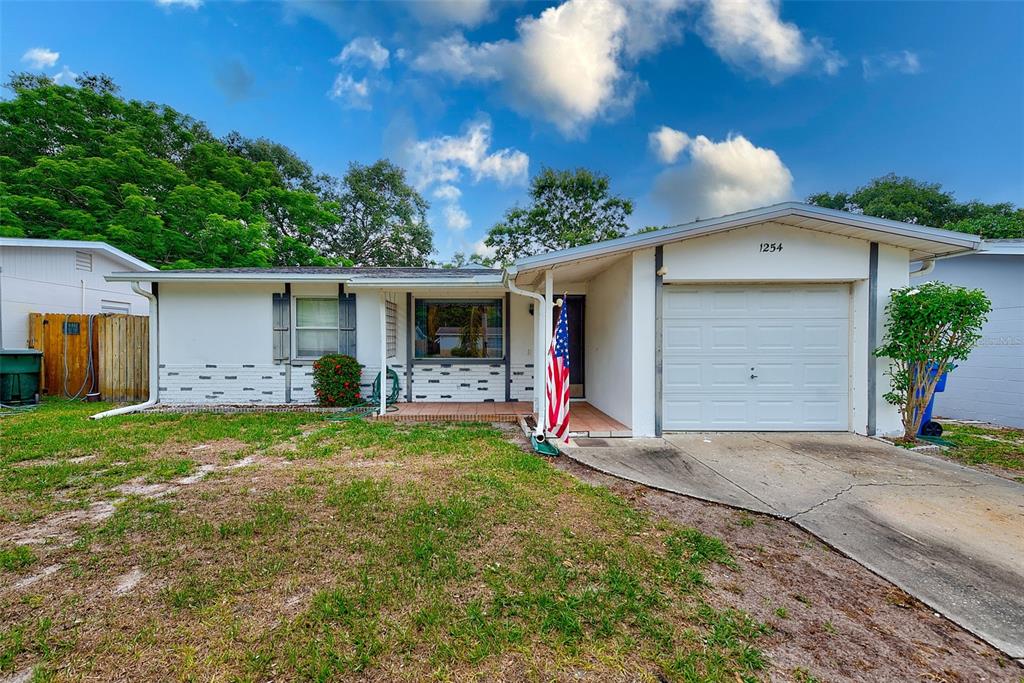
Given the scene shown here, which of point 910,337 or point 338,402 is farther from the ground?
point 910,337

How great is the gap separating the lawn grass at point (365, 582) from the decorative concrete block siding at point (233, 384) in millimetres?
3982

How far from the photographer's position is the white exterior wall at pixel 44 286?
9.23m

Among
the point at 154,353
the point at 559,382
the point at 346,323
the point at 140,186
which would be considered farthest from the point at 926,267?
the point at 140,186

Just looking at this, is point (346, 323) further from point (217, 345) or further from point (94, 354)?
point (94, 354)

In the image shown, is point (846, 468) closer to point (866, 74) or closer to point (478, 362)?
point (478, 362)

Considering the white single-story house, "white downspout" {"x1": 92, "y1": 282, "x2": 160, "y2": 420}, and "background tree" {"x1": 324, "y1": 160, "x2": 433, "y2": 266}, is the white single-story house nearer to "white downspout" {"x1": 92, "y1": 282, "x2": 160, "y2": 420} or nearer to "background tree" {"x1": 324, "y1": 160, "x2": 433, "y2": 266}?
"white downspout" {"x1": 92, "y1": 282, "x2": 160, "y2": 420}

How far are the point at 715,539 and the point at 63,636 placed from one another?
3.79m

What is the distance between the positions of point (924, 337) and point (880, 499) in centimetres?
290

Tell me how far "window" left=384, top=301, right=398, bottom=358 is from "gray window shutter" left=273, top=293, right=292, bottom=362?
7.02 ft

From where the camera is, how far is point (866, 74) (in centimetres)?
1045

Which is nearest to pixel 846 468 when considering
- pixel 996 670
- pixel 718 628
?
pixel 996 670

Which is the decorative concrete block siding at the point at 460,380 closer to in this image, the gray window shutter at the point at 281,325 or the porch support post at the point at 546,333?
the gray window shutter at the point at 281,325

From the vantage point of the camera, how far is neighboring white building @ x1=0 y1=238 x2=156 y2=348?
30.4 feet

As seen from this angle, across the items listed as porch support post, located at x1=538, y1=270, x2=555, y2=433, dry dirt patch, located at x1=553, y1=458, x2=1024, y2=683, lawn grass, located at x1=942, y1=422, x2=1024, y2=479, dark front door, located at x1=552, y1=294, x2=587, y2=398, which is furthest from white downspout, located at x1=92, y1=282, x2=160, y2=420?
lawn grass, located at x1=942, y1=422, x2=1024, y2=479
